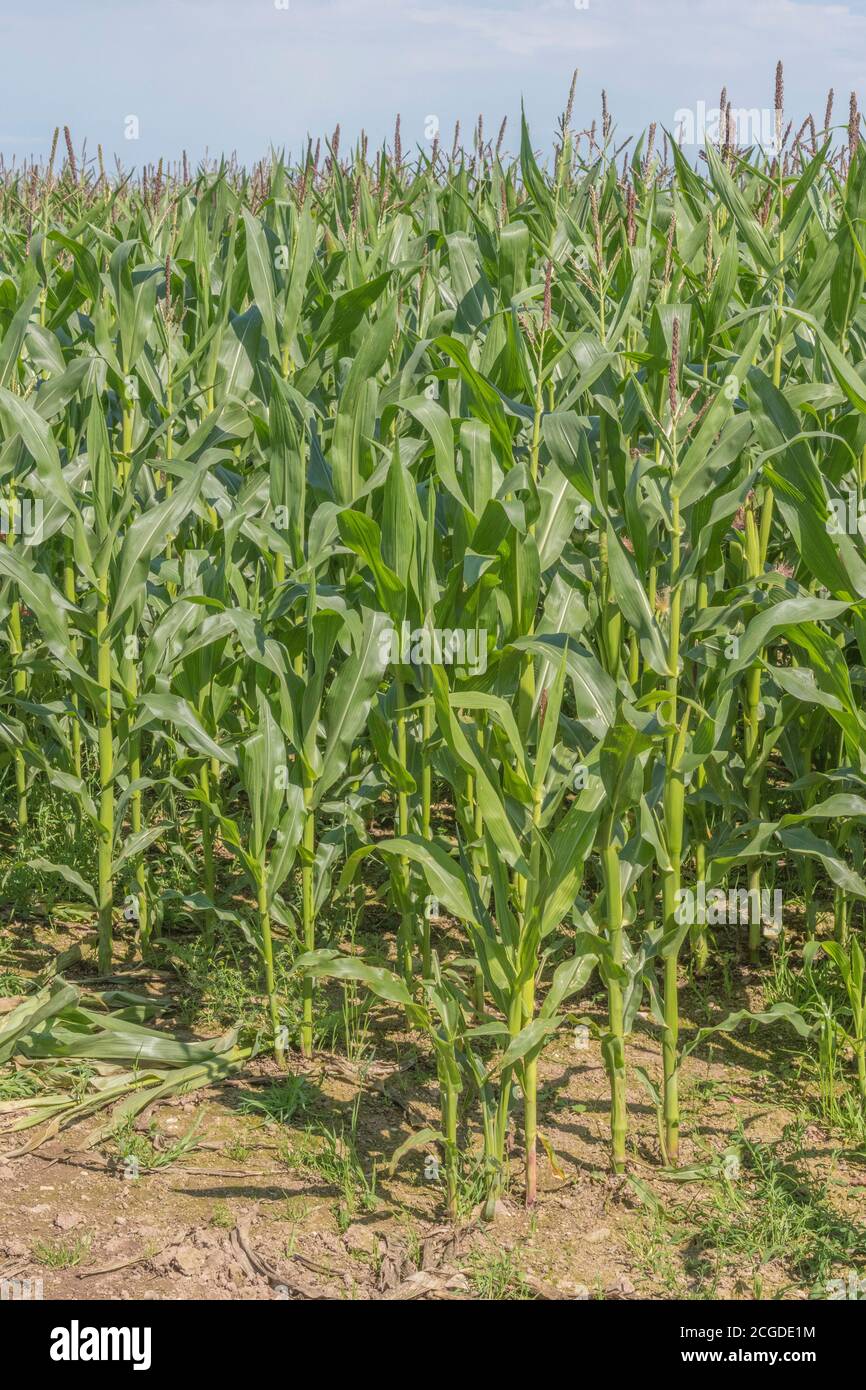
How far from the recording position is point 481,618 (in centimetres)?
318

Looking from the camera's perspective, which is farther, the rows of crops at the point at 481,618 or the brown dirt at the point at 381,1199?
the rows of crops at the point at 481,618

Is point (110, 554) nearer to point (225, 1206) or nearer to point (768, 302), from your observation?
point (225, 1206)

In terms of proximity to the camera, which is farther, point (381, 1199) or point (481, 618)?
point (481, 618)

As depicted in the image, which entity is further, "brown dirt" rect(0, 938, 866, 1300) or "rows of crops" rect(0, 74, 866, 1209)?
"rows of crops" rect(0, 74, 866, 1209)

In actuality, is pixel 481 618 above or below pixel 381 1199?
above

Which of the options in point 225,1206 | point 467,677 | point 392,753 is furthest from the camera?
point 392,753

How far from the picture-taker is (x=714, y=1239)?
110 inches

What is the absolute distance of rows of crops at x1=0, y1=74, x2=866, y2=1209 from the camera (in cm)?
293

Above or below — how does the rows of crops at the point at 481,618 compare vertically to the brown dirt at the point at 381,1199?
above

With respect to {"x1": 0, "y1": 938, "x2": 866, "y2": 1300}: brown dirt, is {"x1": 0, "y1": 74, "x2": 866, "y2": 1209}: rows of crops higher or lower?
higher

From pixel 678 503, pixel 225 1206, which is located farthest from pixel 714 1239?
pixel 678 503

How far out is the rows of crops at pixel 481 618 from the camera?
2.93m

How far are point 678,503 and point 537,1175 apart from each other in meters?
1.61

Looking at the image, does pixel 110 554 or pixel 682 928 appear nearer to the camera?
pixel 682 928
